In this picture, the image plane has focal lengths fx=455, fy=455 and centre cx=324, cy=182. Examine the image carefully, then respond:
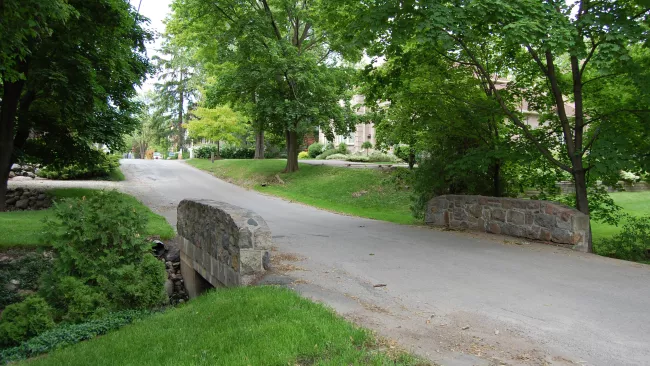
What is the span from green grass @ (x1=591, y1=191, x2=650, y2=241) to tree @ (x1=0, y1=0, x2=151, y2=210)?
15219 mm

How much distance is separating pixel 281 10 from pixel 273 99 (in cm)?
480

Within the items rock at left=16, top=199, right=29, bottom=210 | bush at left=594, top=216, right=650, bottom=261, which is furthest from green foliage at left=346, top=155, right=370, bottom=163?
bush at left=594, top=216, right=650, bottom=261

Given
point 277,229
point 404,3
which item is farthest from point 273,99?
A: point 404,3

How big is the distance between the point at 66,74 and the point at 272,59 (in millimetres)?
10582

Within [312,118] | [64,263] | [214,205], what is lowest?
[64,263]

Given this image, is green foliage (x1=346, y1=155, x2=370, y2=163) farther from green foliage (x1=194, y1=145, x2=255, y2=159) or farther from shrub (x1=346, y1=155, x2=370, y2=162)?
Result: green foliage (x1=194, y1=145, x2=255, y2=159)

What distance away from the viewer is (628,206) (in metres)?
19.7

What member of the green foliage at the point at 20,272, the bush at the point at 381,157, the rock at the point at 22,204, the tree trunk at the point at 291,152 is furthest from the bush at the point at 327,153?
the green foliage at the point at 20,272

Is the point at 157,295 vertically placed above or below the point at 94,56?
below

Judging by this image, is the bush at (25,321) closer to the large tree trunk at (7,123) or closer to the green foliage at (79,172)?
the large tree trunk at (7,123)

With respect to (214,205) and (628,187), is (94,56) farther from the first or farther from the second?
(628,187)

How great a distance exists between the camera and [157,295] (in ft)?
24.9

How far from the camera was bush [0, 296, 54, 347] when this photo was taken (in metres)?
6.70

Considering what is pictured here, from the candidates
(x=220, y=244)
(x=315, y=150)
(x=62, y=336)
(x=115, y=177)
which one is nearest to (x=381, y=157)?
(x=315, y=150)
